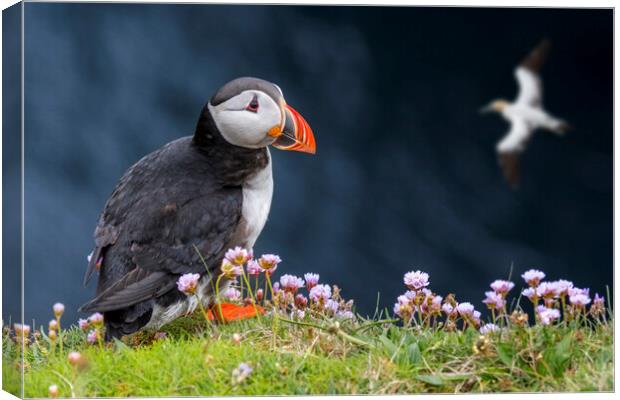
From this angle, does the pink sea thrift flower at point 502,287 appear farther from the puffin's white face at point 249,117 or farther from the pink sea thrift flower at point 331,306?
the puffin's white face at point 249,117

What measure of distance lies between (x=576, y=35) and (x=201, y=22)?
1.80 meters

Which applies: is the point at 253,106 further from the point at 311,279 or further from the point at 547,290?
the point at 547,290

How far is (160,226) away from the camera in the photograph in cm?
556

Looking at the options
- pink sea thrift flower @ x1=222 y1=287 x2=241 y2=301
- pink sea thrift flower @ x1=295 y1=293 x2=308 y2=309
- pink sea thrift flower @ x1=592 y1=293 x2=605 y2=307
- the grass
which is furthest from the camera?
pink sea thrift flower @ x1=222 y1=287 x2=241 y2=301

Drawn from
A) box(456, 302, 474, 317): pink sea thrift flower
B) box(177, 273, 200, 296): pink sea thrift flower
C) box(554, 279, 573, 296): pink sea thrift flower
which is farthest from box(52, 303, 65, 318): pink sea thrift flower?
box(554, 279, 573, 296): pink sea thrift flower

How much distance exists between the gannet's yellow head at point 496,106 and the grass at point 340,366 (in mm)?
1035

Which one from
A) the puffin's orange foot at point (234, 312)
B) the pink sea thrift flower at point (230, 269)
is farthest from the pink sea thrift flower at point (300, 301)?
the pink sea thrift flower at point (230, 269)

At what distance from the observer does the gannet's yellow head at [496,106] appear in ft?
18.4

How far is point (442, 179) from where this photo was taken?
5.61 m

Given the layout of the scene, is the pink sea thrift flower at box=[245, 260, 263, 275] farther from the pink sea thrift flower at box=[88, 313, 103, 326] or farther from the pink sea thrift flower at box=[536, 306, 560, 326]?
the pink sea thrift flower at box=[536, 306, 560, 326]

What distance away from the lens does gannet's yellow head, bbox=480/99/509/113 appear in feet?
18.4

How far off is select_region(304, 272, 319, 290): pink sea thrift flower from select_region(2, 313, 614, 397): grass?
0.34 m

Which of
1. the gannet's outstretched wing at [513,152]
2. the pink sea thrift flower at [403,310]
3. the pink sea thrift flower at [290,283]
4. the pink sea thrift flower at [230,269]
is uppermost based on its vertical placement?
the gannet's outstretched wing at [513,152]

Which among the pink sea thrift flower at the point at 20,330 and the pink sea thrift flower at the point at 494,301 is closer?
the pink sea thrift flower at the point at 20,330
